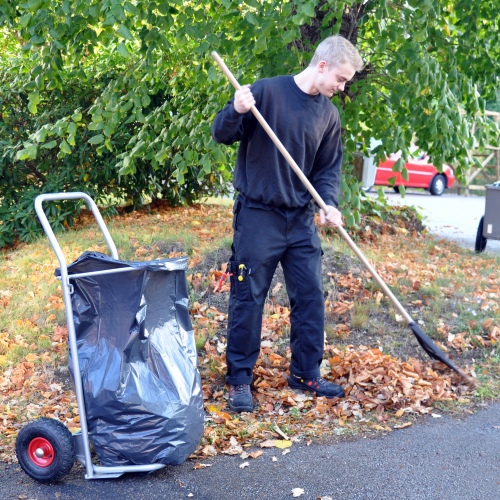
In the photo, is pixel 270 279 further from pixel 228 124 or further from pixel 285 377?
pixel 228 124

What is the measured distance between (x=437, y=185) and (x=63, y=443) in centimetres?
1865

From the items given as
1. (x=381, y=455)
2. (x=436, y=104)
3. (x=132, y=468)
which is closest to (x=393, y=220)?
(x=436, y=104)

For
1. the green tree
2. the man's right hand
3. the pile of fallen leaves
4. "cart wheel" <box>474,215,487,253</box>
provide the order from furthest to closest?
"cart wheel" <box>474,215,487,253</box> < the green tree < the pile of fallen leaves < the man's right hand

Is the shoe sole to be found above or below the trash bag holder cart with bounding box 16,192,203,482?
below

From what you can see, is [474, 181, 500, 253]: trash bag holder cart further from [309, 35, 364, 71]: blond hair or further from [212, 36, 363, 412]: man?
[309, 35, 364, 71]: blond hair

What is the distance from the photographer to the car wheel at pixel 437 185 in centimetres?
2066

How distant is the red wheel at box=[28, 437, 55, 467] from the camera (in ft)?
11.1

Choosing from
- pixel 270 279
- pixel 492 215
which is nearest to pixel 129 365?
pixel 270 279

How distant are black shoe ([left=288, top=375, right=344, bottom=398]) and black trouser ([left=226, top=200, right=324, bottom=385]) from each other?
4 centimetres

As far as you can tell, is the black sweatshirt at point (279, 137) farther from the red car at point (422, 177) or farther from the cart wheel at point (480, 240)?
the red car at point (422, 177)

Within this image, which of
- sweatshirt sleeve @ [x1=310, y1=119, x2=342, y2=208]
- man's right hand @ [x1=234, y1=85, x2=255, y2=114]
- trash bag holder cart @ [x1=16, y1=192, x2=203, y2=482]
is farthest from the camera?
sweatshirt sleeve @ [x1=310, y1=119, x2=342, y2=208]

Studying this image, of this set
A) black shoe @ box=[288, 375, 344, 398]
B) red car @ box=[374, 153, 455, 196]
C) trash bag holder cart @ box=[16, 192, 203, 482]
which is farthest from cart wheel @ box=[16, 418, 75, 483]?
red car @ box=[374, 153, 455, 196]

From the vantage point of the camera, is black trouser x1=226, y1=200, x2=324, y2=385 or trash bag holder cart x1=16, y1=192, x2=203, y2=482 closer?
trash bag holder cart x1=16, y1=192, x2=203, y2=482

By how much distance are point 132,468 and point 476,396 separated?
89.3 inches
